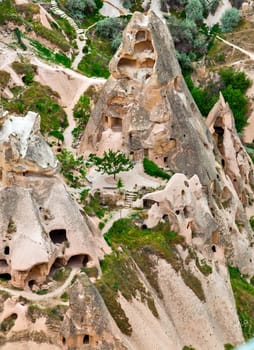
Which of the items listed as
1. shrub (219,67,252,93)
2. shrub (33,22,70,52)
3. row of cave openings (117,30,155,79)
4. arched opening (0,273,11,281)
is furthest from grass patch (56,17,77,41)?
arched opening (0,273,11,281)

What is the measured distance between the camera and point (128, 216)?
41875 millimetres

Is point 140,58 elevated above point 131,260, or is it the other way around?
point 140,58

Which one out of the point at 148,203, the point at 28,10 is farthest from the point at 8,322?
the point at 28,10

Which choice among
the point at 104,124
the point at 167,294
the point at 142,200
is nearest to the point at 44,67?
the point at 104,124

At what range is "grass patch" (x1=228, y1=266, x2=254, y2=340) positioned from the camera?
135ft

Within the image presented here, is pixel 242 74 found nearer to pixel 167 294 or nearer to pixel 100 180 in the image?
pixel 100 180

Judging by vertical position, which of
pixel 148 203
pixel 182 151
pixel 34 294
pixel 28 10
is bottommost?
pixel 28 10

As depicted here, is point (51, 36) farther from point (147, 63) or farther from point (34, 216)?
point (34, 216)

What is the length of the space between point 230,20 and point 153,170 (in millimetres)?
55447

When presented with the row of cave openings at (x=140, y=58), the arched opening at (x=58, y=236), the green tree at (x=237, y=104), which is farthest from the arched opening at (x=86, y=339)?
the green tree at (x=237, y=104)

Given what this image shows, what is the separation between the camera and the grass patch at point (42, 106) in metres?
54.9

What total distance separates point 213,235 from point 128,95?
11.0 meters

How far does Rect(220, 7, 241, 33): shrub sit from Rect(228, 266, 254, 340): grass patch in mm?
57732

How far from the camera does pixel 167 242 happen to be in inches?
1596
